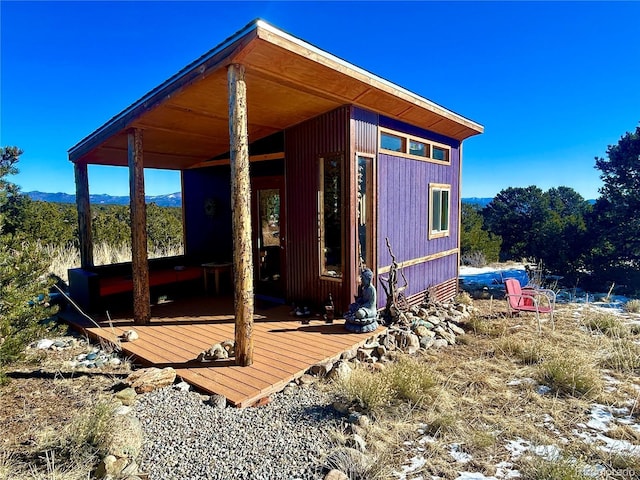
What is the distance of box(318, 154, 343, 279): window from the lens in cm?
513

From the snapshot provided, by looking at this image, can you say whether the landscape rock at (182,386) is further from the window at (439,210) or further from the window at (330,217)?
the window at (439,210)

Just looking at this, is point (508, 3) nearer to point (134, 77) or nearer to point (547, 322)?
point (547, 322)

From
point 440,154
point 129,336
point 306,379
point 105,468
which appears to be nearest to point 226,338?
point 129,336

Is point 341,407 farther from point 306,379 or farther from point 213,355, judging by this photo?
point 213,355

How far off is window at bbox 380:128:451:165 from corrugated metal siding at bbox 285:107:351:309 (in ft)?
2.78

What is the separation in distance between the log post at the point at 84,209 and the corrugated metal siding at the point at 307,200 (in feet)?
11.7

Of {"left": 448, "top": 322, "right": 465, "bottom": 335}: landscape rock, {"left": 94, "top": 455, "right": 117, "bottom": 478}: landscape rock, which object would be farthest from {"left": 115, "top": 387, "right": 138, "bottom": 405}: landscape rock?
{"left": 448, "top": 322, "right": 465, "bottom": 335}: landscape rock

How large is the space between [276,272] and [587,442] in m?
4.76

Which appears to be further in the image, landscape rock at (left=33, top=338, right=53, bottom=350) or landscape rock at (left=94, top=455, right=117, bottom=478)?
landscape rock at (left=33, top=338, right=53, bottom=350)

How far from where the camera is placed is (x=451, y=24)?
787 centimetres

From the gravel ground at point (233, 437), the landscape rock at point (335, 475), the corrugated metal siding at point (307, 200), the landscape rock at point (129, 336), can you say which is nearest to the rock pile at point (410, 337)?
the gravel ground at point (233, 437)

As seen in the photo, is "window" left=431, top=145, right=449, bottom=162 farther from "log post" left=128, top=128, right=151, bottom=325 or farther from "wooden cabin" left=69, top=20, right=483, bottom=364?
"log post" left=128, top=128, right=151, bottom=325

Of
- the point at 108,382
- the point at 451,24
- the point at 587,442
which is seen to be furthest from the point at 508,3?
the point at 108,382

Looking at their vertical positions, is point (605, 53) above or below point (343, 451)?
above
